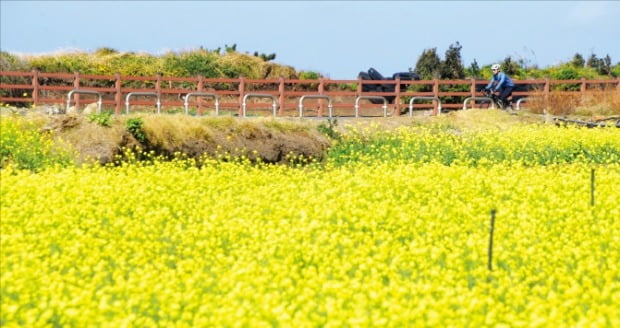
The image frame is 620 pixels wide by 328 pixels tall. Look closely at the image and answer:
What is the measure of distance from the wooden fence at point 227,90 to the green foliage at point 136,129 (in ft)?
36.5

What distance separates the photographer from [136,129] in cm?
1819

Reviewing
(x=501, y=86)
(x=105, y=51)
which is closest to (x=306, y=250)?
(x=501, y=86)

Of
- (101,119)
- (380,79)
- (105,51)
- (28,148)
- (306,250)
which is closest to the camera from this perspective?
(306,250)

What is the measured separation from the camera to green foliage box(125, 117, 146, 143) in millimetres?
18109

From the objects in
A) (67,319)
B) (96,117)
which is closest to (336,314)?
(67,319)

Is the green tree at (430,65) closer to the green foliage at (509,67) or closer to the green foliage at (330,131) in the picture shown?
the green foliage at (509,67)

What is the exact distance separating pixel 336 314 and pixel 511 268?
2.90 metres

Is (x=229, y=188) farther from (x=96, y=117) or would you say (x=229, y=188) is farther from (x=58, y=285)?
(x=58, y=285)

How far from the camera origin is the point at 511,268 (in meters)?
9.39

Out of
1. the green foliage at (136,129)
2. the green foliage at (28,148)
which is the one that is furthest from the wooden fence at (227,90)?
the green foliage at (28,148)

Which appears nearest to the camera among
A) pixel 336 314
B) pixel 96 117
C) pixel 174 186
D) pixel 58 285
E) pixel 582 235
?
pixel 336 314

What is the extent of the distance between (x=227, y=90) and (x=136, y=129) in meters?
18.7

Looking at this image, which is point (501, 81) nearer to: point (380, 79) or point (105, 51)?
point (380, 79)

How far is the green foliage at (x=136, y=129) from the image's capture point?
1811 centimetres
